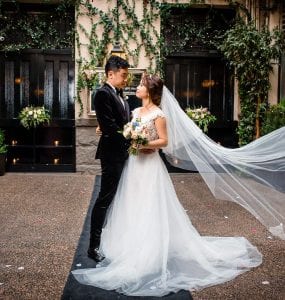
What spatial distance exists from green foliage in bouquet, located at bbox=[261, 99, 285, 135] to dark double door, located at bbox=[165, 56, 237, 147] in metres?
1.47

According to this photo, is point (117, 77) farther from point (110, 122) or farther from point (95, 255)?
point (95, 255)

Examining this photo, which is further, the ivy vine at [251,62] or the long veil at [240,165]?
the ivy vine at [251,62]

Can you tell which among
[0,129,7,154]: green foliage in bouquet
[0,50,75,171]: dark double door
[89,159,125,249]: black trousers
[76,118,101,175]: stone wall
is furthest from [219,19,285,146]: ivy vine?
[89,159,125,249]: black trousers

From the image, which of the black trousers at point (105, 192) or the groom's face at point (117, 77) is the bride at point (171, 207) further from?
the groom's face at point (117, 77)

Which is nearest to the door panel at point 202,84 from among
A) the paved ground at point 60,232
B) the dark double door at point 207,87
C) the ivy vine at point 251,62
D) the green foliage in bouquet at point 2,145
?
the dark double door at point 207,87

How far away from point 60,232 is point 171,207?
176 cm

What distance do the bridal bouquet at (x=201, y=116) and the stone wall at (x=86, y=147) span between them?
7.05ft

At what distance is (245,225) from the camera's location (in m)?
6.18

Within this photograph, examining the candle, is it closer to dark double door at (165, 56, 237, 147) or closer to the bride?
dark double door at (165, 56, 237, 147)

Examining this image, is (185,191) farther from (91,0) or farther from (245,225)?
(91,0)

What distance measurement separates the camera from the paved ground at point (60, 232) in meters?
4.02

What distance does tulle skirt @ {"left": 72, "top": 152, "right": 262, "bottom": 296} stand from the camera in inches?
165

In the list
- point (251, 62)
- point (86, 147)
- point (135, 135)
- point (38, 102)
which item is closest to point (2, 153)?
point (38, 102)

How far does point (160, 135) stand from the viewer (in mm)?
4574
